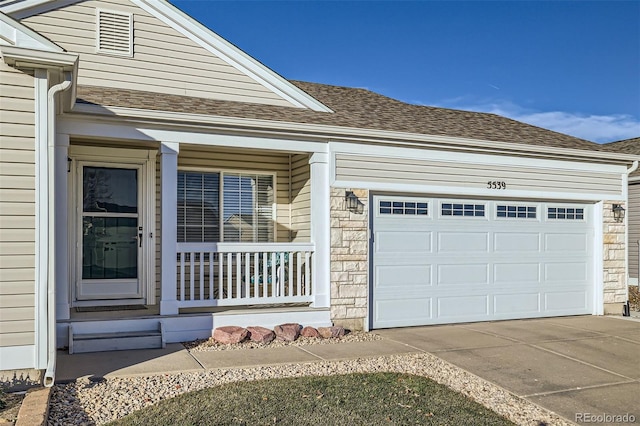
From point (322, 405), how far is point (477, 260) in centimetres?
520

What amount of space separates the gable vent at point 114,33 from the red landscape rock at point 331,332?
16.5 feet

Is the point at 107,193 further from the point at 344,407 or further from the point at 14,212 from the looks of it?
the point at 344,407

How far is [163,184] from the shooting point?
7.26m

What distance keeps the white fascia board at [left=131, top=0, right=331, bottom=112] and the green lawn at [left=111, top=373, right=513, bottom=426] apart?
5.22 m

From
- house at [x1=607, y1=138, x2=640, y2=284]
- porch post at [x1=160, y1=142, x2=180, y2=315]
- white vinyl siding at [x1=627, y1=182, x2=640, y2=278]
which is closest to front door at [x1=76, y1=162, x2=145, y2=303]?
porch post at [x1=160, y1=142, x2=180, y2=315]

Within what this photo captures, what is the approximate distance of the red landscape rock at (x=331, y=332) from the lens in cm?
771

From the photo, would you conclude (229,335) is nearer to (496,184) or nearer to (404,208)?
(404,208)

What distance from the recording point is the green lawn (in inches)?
169

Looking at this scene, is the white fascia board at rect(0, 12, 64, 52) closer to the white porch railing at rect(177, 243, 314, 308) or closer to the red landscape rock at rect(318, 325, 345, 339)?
the white porch railing at rect(177, 243, 314, 308)

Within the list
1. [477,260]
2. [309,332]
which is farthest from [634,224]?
[309,332]

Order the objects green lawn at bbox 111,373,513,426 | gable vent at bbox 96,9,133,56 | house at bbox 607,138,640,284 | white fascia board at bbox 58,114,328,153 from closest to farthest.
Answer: green lawn at bbox 111,373,513,426 < white fascia board at bbox 58,114,328,153 < gable vent at bbox 96,9,133,56 < house at bbox 607,138,640,284

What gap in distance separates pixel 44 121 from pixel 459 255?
20.5ft

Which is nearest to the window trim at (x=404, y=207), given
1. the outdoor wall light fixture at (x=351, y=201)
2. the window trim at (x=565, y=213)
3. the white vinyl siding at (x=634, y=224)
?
the outdoor wall light fixture at (x=351, y=201)

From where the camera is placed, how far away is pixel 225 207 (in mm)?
9312
